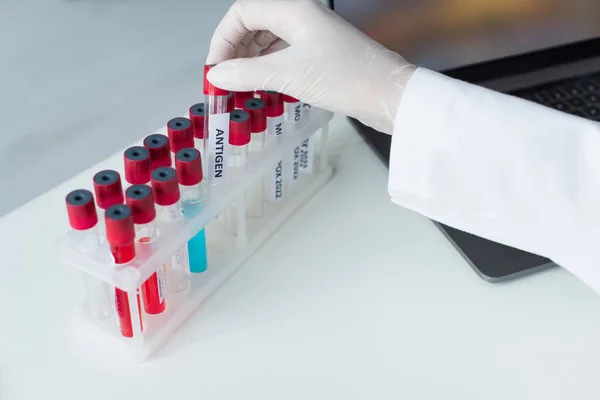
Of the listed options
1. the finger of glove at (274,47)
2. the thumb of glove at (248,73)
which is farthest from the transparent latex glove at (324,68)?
the finger of glove at (274,47)

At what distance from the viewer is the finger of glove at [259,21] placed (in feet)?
2.18

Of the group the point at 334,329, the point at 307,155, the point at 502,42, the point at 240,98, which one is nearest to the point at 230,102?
the point at 240,98

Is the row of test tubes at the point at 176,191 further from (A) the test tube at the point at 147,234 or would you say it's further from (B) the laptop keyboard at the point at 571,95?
(B) the laptop keyboard at the point at 571,95

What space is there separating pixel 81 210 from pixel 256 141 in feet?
0.79

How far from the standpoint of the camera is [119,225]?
546 millimetres

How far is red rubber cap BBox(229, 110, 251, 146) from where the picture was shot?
680mm

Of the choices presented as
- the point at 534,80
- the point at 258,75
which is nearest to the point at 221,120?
the point at 258,75

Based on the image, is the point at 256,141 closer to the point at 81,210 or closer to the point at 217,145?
the point at 217,145

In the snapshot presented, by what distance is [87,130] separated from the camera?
3.15ft

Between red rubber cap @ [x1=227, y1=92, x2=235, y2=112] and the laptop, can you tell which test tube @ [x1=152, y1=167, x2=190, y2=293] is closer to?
red rubber cap @ [x1=227, y1=92, x2=235, y2=112]

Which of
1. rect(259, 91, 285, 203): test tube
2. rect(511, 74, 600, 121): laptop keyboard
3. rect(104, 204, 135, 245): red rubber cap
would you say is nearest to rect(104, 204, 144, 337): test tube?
rect(104, 204, 135, 245): red rubber cap

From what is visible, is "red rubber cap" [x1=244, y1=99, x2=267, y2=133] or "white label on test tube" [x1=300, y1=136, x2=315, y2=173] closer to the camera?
"red rubber cap" [x1=244, y1=99, x2=267, y2=133]

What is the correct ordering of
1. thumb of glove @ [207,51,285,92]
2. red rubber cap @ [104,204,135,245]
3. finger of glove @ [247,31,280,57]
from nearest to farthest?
red rubber cap @ [104,204,135,245] < thumb of glove @ [207,51,285,92] < finger of glove @ [247,31,280,57]

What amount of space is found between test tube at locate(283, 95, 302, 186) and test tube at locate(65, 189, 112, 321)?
10.7 inches
